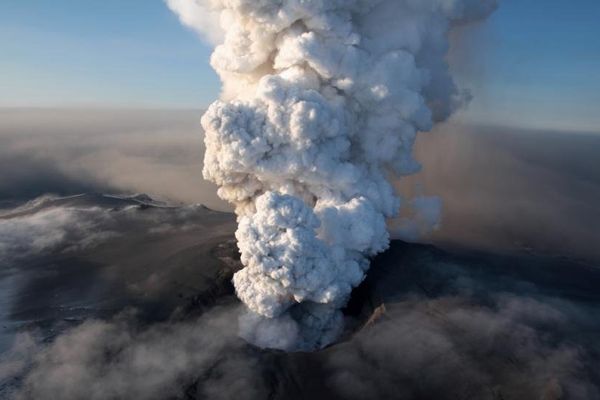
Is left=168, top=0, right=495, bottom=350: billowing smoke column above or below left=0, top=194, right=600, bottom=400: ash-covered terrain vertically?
above

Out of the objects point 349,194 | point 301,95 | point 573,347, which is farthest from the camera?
point 349,194

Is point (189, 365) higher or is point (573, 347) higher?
point (573, 347)

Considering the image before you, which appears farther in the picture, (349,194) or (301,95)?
(349,194)

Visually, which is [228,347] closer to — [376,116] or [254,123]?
[254,123]

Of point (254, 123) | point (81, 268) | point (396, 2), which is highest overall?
point (396, 2)

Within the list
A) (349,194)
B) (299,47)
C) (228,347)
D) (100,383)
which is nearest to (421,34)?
(299,47)

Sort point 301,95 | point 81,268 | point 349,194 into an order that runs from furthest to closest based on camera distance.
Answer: point 81,268 → point 349,194 → point 301,95

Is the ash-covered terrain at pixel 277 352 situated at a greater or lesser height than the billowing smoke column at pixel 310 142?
lesser
